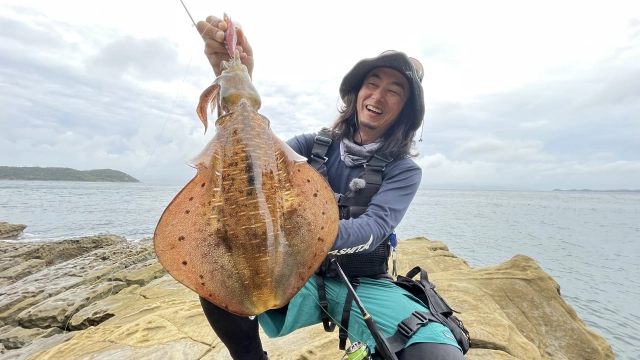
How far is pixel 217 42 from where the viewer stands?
2.38 metres

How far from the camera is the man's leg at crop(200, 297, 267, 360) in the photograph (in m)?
2.64

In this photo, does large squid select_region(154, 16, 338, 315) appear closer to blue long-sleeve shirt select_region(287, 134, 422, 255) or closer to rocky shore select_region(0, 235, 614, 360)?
blue long-sleeve shirt select_region(287, 134, 422, 255)

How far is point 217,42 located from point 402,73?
78.5 inches

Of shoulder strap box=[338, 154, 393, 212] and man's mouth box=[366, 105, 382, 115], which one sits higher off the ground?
man's mouth box=[366, 105, 382, 115]

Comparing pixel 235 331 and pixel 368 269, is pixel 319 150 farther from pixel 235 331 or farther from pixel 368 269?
pixel 235 331

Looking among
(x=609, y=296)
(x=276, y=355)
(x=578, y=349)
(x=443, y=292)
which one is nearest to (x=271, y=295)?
(x=276, y=355)

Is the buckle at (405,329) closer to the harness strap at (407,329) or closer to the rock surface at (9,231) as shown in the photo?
the harness strap at (407,329)

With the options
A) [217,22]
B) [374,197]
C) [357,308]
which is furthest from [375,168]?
[217,22]

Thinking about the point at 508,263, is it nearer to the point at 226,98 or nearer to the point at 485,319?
the point at 485,319

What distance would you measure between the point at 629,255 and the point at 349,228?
862 inches

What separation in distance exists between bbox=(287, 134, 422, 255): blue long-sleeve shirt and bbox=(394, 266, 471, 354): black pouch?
27.4 inches

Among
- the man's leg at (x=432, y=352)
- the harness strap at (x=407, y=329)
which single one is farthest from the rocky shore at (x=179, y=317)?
the man's leg at (x=432, y=352)

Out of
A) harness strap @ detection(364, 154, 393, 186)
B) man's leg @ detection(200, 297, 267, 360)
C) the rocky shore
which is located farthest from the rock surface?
harness strap @ detection(364, 154, 393, 186)

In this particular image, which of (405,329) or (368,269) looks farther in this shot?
(368,269)
